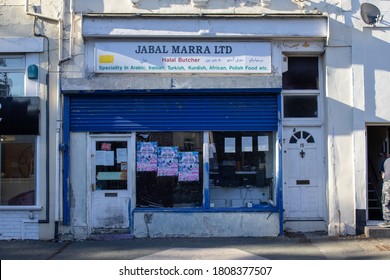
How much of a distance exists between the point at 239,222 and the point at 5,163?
16.4 ft

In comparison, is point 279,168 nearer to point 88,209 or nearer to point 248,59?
point 248,59

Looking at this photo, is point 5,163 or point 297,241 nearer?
point 297,241

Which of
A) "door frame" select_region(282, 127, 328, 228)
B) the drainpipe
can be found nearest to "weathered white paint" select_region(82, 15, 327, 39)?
the drainpipe

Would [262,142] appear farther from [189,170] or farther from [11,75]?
[11,75]

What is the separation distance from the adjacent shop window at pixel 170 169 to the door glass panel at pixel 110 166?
1.03ft

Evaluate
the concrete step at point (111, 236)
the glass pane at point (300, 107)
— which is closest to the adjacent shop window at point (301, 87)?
the glass pane at point (300, 107)

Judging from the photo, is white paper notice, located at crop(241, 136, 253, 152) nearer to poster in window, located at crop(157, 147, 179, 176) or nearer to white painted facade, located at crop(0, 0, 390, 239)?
white painted facade, located at crop(0, 0, 390, 239)

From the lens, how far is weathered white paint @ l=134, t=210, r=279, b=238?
942cm

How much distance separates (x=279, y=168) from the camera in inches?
373

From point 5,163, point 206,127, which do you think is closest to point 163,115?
point 206,127

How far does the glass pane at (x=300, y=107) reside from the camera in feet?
32.8

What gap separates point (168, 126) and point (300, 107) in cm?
290

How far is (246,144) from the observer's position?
32.1 ft

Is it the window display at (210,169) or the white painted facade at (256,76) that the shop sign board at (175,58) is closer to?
the white painted facade at (256,76)
